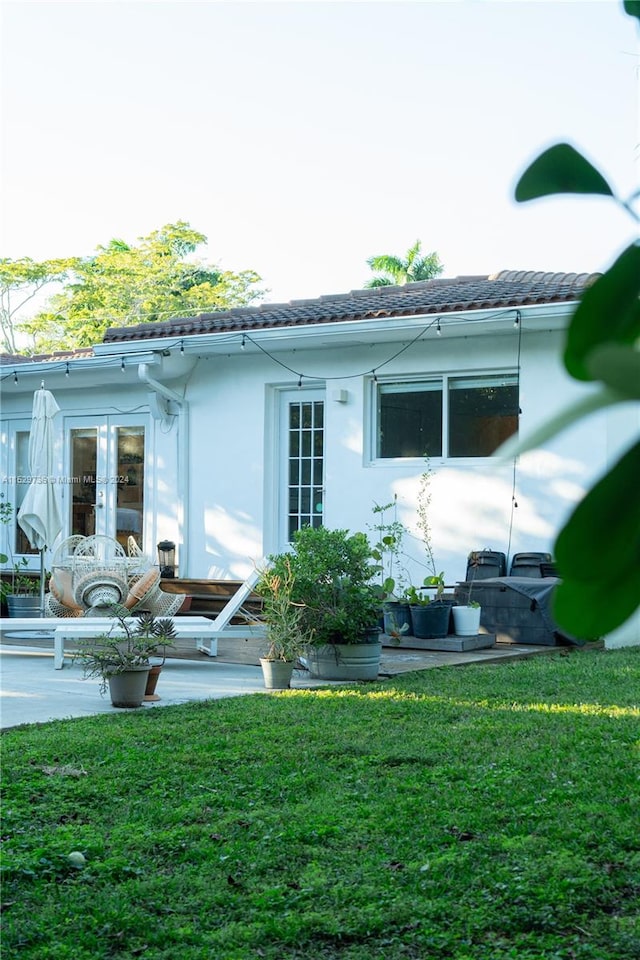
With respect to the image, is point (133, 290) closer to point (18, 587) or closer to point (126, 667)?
point (18, 587)

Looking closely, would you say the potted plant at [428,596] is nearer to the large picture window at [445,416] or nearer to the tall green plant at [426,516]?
the tall green plant at [426,516]

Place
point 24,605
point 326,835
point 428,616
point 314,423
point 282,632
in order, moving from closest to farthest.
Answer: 1. point 326,835
2. point 282,632
3. point 428,616
4. point 24,605
5. point 314,423

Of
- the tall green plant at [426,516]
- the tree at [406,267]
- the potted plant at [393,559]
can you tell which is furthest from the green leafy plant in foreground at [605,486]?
the tree at [406,267]

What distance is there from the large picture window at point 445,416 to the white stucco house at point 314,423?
18 mm

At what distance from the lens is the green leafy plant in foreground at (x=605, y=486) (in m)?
0.42

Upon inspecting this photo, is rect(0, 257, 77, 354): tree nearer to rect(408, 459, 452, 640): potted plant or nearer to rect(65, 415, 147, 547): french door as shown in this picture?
rect(65, 415, 147, 547): french door

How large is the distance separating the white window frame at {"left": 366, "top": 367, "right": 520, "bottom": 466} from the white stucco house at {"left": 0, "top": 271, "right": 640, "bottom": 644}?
0.9 inches

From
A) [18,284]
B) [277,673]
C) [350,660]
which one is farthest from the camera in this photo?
[18,284]

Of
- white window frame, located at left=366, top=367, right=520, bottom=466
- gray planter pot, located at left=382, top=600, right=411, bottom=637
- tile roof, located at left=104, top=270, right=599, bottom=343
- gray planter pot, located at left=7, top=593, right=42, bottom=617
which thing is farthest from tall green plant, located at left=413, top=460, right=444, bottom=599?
gray planter pot, located at left=7, top=593, right=42, bottom=617

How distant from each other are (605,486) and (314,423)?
13014 millimetres

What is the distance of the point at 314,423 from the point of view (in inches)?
529

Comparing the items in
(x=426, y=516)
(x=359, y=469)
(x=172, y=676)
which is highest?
(x=359, y=469)

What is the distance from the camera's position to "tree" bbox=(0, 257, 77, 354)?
39.5m

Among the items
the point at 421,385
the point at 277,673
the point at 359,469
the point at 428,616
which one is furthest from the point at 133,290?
the point at 277,673
